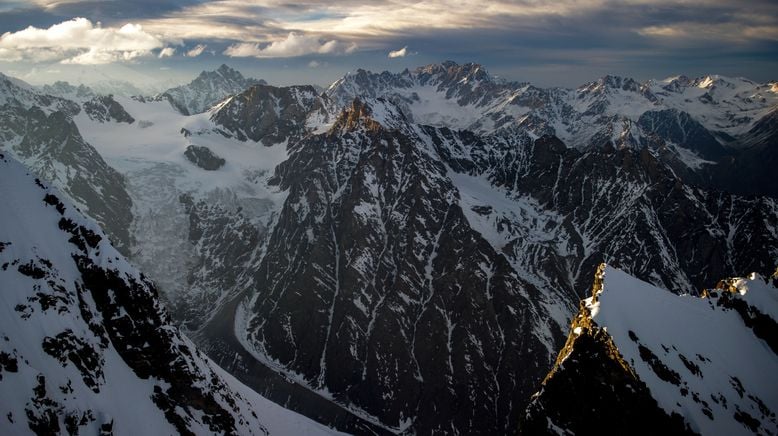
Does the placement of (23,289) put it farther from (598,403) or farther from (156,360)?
(598,403)

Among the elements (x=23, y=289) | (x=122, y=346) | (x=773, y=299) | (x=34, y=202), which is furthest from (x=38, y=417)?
(x=773, y=299)

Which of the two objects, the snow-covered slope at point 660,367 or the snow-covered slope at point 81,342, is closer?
the snow-covered slope at point 81,342

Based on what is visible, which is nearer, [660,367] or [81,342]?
[81,342]

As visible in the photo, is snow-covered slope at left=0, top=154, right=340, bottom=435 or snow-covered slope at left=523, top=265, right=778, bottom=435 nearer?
snow-covered slope at left=0, top=154, right=340, bottom=435

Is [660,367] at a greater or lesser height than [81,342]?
lesser
